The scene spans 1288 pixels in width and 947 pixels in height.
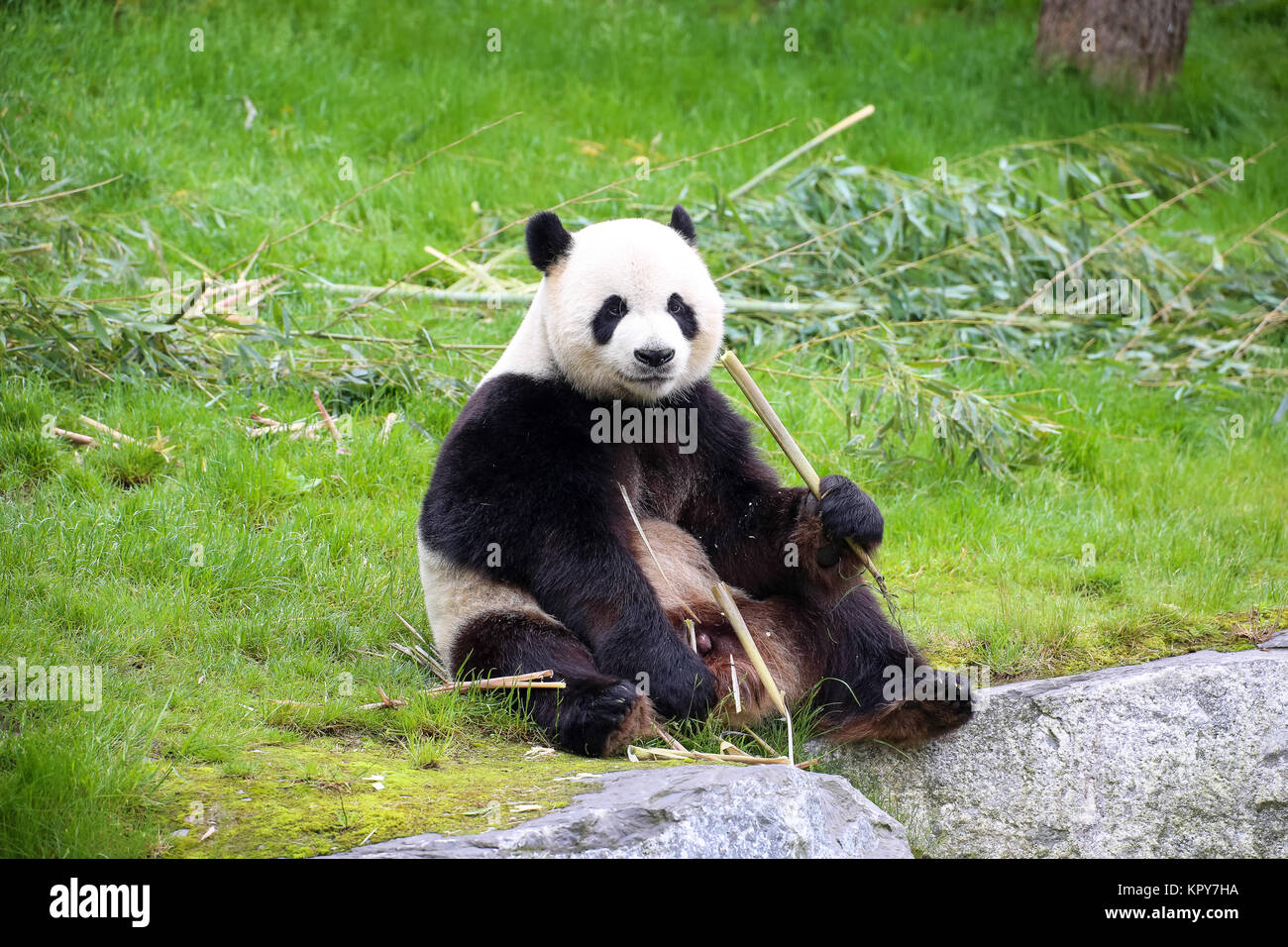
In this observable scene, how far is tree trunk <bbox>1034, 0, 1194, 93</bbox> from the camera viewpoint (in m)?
11.1

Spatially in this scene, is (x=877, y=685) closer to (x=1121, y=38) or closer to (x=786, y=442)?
(x=786, y=442)

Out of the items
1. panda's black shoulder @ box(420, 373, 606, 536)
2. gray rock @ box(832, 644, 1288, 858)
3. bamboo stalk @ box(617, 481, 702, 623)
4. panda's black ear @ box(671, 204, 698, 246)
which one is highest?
panda's black ear @ box(671, 204, 698, 246)

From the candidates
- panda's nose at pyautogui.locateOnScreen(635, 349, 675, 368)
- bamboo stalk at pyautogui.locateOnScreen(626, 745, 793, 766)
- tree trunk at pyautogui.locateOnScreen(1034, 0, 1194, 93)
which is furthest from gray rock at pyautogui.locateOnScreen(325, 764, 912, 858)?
tree trunk at pyautogui.locateOnScreen(1034, 0, 1194, 93)

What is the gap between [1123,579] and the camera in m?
5.64

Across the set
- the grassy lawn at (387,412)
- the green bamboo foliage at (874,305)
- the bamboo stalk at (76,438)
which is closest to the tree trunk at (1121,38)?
the grassy lawn at (387,412)

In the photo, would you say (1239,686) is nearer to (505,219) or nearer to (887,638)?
(887,638)

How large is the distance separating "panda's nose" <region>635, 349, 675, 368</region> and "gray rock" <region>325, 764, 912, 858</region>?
1319mm

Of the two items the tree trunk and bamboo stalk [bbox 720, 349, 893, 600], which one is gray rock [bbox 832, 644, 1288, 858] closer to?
bamboo stalk [bbox 720, 349, 893, 600]

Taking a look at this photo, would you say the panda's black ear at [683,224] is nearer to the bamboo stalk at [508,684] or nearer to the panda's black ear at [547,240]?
the panda's black ear at [547,240]

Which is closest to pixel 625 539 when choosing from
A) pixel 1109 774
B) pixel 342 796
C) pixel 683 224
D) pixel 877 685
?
pixel 877 685

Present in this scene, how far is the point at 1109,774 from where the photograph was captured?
408 cm
